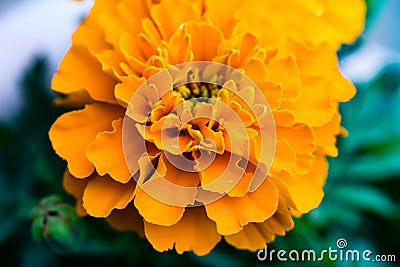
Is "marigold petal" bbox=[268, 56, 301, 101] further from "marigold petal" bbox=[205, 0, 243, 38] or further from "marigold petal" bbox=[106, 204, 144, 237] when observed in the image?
"marigold petal" bbox=[106, 204, 144, 237]

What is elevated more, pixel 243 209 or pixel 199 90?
pixel 199 90

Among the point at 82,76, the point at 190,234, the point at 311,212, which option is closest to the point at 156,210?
the point at 190,234

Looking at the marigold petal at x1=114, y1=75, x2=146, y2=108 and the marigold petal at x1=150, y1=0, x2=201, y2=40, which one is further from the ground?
the marigold petal at x1=150, y1=0, x2=201, y2=40

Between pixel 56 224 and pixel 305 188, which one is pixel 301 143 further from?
pixel 56 224

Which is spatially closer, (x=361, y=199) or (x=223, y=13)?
(x=223, y=13)

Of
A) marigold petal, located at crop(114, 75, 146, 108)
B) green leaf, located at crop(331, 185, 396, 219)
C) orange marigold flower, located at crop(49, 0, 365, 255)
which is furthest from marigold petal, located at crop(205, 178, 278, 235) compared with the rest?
green leaf, located at crop(331, 185, 396, 219)

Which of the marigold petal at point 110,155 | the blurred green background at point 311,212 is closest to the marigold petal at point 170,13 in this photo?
the marigold petal at point 110,155
